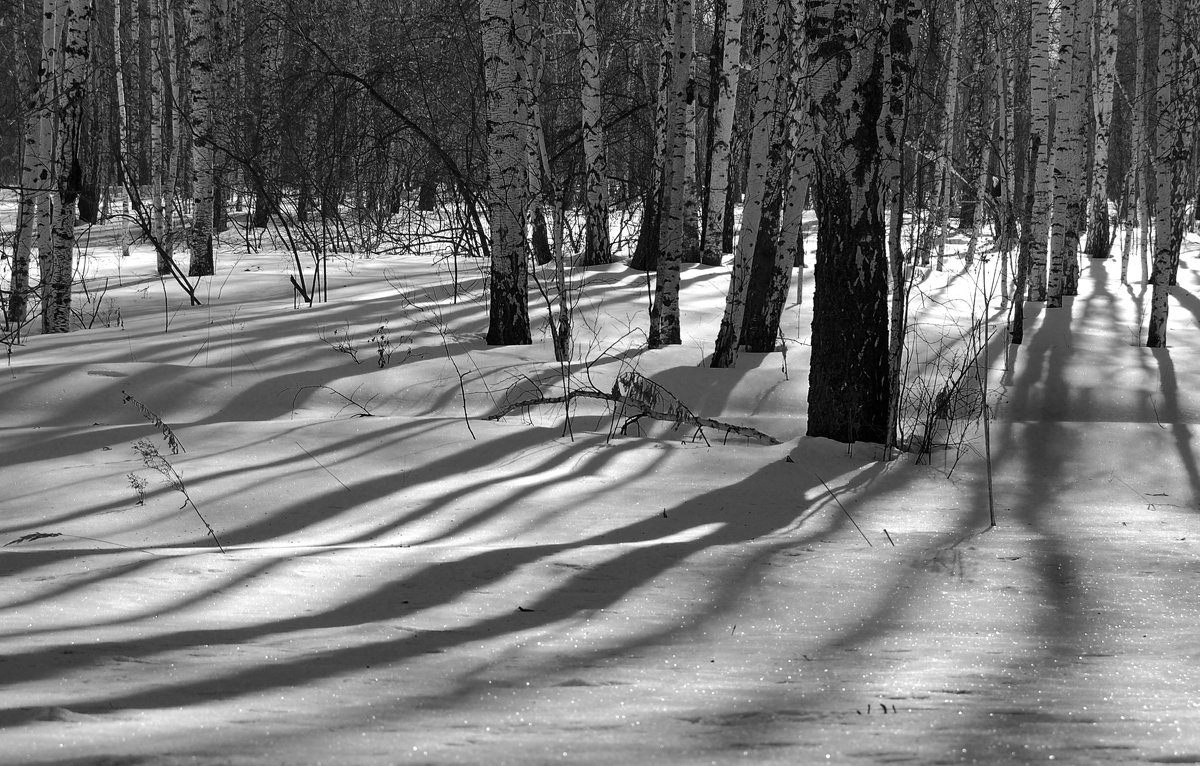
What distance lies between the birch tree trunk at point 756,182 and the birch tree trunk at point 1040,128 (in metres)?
3.84

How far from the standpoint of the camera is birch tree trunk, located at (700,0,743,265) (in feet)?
41.1

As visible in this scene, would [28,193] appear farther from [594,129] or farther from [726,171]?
[726,171]

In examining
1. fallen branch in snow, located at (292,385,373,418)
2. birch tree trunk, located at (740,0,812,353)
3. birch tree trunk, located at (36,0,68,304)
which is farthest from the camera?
birch tree trunk, located at (36,0,68,304)

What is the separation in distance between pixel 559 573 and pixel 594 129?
10.1m

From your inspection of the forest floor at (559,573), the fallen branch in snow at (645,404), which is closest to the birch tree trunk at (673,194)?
the forest floor at (559,573)

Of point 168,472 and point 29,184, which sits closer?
point 168,472

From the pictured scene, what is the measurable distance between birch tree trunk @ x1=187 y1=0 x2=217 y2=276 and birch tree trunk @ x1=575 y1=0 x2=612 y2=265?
4.23 metres

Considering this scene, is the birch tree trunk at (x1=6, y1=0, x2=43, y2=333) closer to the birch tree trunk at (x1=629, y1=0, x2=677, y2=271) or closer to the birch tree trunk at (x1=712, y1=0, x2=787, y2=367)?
the birch tree trunk at (x1=712, y1=0, x2=787, y2=367)

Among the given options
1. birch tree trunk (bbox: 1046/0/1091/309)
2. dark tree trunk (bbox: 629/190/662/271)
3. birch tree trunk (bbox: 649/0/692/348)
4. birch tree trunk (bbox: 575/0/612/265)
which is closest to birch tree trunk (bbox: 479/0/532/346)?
birch tree trunk (bbox: 649/0/692/348)

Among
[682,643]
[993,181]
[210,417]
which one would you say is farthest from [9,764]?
[993,181]

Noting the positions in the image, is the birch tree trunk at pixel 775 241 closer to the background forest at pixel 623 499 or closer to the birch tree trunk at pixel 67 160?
the background forest at pixel 623 499

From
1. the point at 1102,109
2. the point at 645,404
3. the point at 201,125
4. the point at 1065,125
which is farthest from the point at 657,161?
the point at 645,404

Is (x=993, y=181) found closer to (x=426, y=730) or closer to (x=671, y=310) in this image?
(x=671, y=310)

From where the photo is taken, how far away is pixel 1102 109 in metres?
15.8
